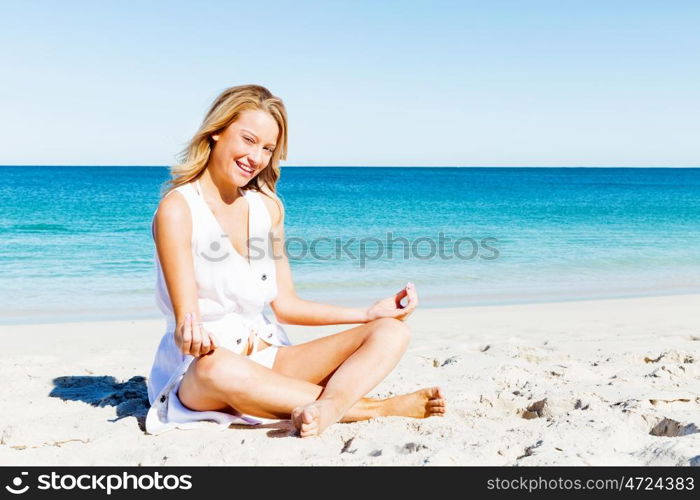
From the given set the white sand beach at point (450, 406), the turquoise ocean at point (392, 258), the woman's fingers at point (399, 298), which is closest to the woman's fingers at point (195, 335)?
the white sand beach at point (450, 406)

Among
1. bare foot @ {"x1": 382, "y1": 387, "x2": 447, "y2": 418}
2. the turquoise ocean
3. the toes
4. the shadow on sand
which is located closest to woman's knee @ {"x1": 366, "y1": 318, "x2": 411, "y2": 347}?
bare foot @ {"x1": 382, "y1": 387, "x2": 447, "y2": 418}

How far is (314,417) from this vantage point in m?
3.12

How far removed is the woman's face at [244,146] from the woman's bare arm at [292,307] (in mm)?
347

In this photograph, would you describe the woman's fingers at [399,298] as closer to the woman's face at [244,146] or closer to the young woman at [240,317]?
the young woman at [240,317]

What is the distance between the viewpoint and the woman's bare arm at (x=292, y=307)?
3.74 metres

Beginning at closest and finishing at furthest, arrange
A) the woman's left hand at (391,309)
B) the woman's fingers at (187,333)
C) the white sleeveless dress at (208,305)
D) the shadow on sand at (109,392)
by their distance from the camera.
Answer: the woman's fingers at (187,333), the white sleeveless dress at (208,305), the woman's left hand at (391,309), the shadow on sand at (109,392)

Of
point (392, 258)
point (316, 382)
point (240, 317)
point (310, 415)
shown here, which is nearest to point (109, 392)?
point (240, 317)

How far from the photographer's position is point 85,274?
36.0 feet

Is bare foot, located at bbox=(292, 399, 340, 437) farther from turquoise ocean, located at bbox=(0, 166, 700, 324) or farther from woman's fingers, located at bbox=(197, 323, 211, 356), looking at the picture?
turquoise ocean, located at bbox=(0, 166, 700, 324)

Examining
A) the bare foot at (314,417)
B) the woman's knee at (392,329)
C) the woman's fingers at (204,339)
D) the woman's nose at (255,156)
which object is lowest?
the bare foot at (314,417)
